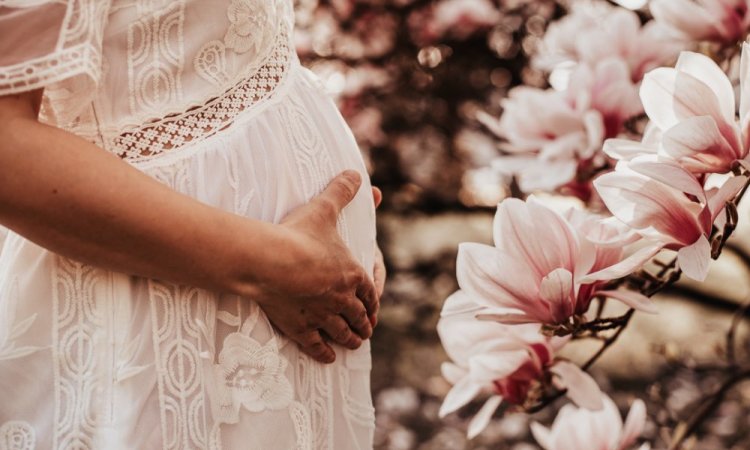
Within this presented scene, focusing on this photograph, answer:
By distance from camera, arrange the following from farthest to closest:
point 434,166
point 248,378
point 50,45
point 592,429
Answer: point 434,166
point 592,429
point 248,378
point 50,45

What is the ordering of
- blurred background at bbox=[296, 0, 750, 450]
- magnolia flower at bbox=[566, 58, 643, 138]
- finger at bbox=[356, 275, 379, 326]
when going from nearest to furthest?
1. finger at bbox=[356, 275, 379, 326]
2. magnolia flower at bbox=[566, 58, 643, 138]
3. blurred background at bbox=[296, 0, 750, 450]

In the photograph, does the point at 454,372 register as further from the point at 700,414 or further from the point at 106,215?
Result: the point at 106,215

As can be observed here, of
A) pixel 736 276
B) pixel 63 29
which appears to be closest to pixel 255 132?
pixel 63 29

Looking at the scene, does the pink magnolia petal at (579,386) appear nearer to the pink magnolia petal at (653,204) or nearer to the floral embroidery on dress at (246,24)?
the pink magnolia petal at (653,204)

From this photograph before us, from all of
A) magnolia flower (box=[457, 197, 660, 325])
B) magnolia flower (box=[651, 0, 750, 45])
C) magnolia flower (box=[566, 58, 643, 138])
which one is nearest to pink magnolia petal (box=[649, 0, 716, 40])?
magnolia flower (box=[651, 0, 750, 45])

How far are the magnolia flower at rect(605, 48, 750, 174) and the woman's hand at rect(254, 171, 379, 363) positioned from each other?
11.6 inches

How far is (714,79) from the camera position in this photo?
0.78m

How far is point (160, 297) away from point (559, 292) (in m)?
0.35

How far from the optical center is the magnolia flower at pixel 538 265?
0.87 meters

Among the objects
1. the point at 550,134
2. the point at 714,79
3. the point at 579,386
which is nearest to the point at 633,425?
the point at 579,386

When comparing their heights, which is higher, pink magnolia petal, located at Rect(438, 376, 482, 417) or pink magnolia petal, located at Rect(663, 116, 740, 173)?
pink magnolia petal, located at Rect(663, 116, 740, 173)

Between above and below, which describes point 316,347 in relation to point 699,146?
below

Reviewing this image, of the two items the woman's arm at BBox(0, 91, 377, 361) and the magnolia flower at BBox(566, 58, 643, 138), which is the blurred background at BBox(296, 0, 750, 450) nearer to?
the magnolia flower at BBox(566, 58, 643, 138)

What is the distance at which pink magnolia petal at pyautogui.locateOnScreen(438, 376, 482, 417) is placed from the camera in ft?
3.59
